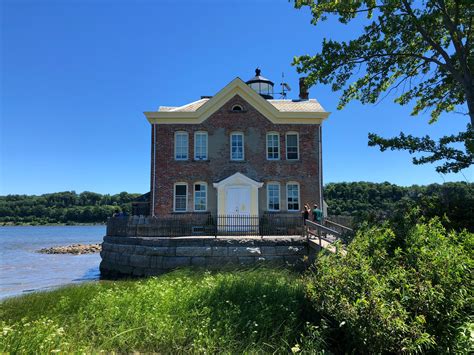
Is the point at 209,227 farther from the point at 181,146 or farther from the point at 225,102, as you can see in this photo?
A: the point at 225,102

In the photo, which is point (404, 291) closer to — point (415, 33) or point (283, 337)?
point (283, 337)

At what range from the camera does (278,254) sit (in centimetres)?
1562

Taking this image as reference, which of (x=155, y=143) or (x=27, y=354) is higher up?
(x=155, y=143)

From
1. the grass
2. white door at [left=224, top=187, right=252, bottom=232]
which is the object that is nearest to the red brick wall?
white door at [left=224, top=187, right=252, bottom=232]

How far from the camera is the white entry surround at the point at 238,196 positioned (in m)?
20.9

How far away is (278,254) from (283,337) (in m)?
10.2

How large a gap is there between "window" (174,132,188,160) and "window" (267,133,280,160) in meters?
5.26

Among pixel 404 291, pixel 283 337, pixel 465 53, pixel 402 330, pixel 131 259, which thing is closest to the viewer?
pixel 402 330

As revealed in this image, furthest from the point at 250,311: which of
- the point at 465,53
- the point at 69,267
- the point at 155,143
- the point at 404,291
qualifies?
the point at 69,267

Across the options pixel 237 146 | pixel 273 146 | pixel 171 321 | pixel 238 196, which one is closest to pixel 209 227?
pixel 238 196

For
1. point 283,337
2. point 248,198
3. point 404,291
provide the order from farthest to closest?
point 248,198, point 283,337, point 404,291

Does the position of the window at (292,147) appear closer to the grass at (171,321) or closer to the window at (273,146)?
the window at (273,146)

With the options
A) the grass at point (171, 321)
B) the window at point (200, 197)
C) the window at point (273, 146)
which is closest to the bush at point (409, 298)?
the grass at point (171, 321)

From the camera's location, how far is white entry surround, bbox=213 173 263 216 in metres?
20.9
